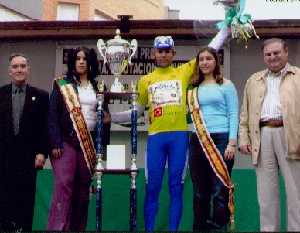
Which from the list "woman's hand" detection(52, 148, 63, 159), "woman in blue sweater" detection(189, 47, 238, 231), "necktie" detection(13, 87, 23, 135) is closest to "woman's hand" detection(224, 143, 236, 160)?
"woman in blue sweater" detection(189, 47, 238, 231)

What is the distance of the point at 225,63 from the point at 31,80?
2.06 m

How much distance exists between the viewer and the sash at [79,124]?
15.8 feet

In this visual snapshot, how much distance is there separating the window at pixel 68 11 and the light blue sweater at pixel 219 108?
53.5 ft

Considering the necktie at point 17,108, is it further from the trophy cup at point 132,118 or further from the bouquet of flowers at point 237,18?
the bouquet of flowers at point 237,18

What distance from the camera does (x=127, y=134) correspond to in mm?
7227

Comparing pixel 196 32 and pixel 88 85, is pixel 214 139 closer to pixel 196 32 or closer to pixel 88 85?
pixel 88 85

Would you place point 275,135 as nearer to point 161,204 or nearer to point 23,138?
point 161,204

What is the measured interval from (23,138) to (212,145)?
1.30m

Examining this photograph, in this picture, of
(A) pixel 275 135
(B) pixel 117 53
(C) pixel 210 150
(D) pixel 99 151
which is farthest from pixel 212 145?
(B) pixel 117 53

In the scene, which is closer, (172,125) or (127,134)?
(172,125)

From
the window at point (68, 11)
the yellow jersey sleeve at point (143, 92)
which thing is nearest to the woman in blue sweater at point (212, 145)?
the yellow jersey sleeve at point (143, 92)

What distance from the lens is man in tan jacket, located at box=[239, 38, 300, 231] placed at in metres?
4.38

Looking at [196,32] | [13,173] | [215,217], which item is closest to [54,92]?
[13,173]

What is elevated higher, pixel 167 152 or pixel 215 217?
pixel 167 152
